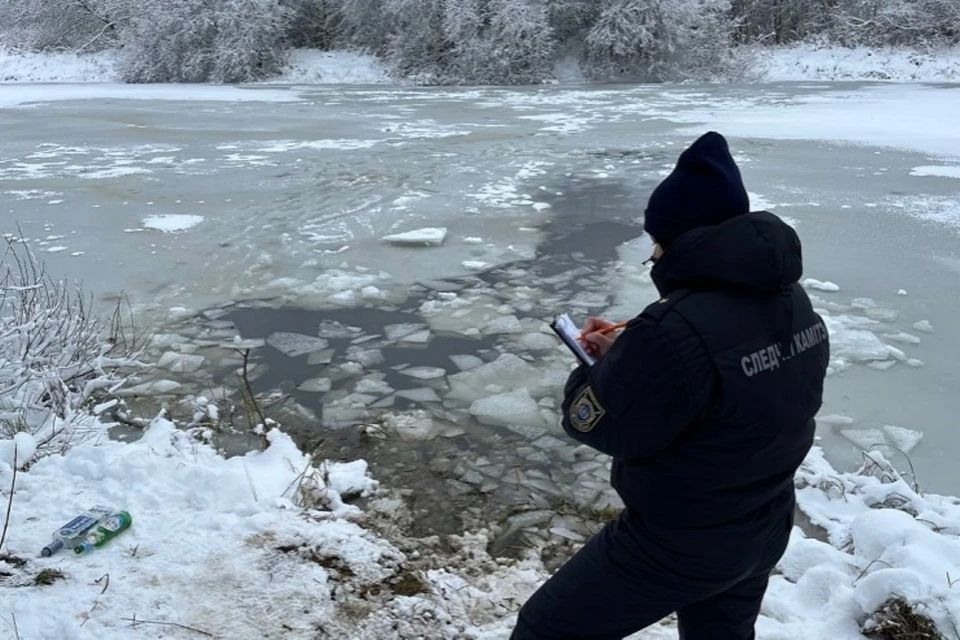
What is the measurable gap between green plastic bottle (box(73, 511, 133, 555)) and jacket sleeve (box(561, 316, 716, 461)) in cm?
194

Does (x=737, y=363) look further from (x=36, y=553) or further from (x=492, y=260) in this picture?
(x=492, y=260)

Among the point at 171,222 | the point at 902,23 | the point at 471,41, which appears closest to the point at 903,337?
the point at 171,222

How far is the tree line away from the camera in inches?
822

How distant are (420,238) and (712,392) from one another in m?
5.38

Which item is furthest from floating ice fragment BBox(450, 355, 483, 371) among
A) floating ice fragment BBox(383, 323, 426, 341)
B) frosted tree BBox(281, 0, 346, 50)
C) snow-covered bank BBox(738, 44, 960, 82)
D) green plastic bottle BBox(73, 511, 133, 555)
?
frosted tree BBox(281, 0, 346, 50)

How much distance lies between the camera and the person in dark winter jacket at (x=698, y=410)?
1.58 metres

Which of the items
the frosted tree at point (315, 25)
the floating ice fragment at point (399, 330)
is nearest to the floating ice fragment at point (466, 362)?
the floating ice fragment at point (399, 330)

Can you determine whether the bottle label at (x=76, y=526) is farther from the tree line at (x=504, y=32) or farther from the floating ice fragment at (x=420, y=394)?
the tree line at (x=504, y=32)

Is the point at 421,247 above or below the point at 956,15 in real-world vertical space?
below

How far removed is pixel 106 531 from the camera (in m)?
2.87

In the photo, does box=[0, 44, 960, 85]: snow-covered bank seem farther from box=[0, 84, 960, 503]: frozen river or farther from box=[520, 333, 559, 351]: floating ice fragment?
box=[520, 333, 559, 351]: floating ice fragment

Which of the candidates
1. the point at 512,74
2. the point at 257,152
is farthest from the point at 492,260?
the point at 512,74

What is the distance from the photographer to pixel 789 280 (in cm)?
164

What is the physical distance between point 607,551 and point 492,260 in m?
4.67
